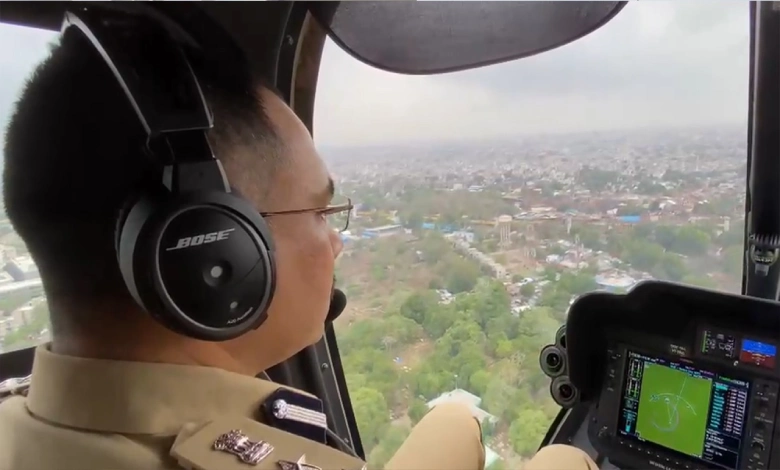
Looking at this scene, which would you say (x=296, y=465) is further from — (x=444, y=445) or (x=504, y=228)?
(x=504, y=228)

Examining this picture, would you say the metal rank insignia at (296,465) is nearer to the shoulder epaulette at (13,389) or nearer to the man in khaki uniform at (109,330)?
the man in khaki uniform at (109,330)

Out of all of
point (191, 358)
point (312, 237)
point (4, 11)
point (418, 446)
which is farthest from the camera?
point (418, 446)

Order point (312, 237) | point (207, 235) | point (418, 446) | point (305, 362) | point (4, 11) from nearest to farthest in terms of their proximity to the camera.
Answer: point (207, 235) < point (312, 237) < point (4, 11) < point (418, 446) < point (305, 362)

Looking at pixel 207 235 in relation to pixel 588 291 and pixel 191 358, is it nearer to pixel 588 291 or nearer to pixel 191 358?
pixel 191 358

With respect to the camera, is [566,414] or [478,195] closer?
[478,195]

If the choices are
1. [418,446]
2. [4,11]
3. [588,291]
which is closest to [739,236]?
[588,291]

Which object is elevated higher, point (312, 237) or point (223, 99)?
point (223, 99)

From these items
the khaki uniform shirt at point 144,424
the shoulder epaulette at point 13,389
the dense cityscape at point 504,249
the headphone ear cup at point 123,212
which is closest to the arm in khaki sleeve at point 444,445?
the dense cityscape at point 504,249

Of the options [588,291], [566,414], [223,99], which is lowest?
[566,414]
